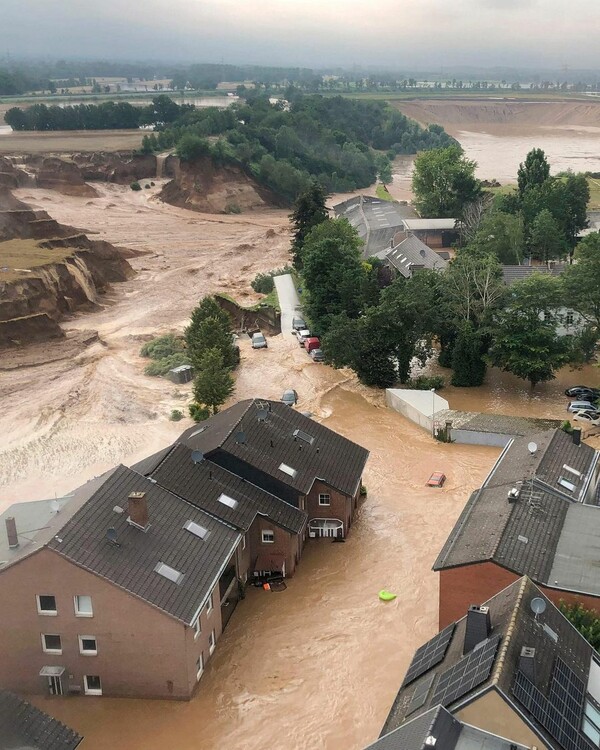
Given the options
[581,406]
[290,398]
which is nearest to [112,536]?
[290,398]

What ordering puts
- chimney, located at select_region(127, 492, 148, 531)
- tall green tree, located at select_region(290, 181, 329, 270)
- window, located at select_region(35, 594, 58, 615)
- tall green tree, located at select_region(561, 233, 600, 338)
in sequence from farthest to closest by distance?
1. tall green tree, located at select_region(290, 181, 329, 270)
2. tall green tree, located at select_region(561, 233, 600, 338)
3. chimney, located at select_region(127, 492, 148, 531)
4. window, located at select_region(35, 594, 58, 615)

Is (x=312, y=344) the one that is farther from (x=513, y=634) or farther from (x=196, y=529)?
(x=513, y=634)

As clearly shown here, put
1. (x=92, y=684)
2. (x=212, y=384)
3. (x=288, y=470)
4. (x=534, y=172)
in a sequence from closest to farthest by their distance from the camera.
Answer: (x=92, y=684) → (x=288, y=470) → (x=212, y=384) → (x=534, y=172)

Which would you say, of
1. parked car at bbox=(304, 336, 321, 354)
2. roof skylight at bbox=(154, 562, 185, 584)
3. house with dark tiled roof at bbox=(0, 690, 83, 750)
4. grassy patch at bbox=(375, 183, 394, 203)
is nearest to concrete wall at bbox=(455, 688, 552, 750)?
house with dark tiled roof at bbox=(0, 690, 83, 750)

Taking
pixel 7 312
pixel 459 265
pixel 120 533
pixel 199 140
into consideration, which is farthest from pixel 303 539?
pixel 199 140

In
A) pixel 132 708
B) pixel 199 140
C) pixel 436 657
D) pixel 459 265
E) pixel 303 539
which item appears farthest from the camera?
pixel 199 140

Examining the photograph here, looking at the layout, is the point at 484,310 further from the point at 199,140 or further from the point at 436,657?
the point at 199,140

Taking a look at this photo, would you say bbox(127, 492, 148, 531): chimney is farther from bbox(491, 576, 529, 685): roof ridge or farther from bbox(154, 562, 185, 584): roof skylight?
bbox(491, 576, 529, 685): roof ridge
